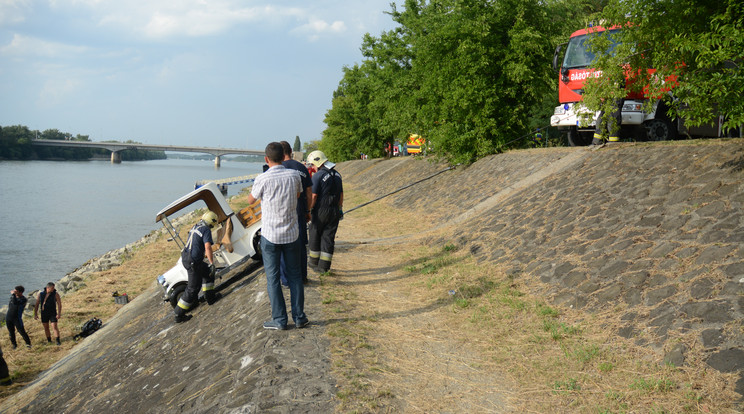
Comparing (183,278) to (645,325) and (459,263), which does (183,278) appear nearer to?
(459,263)

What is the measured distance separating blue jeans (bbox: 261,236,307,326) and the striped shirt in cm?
10

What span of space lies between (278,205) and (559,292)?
4057 millimetres

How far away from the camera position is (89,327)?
1334 cm

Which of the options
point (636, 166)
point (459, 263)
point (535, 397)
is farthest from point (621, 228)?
point (535, 397)

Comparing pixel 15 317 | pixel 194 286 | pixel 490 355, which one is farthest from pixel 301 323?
pixel 15 317

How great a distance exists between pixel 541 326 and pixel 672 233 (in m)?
2.28

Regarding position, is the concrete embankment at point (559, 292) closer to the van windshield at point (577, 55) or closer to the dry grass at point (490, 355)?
the dry grass at point (490, 355)

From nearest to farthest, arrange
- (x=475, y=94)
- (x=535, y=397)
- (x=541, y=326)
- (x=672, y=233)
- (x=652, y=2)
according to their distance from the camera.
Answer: (x=535, y=397) → (x=541, y=326) → (x=672, y=233) → (x=652, y=2) → (x=475, y=94)

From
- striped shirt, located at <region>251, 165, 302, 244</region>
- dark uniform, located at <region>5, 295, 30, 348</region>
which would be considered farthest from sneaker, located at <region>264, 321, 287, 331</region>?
dark uniform, located at <region>5, 295, 30, 348</region>

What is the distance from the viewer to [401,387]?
4996 mm

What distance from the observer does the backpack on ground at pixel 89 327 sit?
43.4ft

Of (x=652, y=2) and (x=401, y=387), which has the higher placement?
(x=652, y=2)

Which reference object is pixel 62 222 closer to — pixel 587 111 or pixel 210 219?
pixel 210 219

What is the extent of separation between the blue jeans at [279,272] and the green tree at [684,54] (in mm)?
5476
